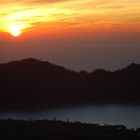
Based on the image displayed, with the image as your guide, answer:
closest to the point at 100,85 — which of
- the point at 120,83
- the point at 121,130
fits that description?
the point at 120,83

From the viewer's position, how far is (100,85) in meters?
58.2

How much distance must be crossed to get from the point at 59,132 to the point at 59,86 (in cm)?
3554

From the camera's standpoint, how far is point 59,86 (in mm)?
59344

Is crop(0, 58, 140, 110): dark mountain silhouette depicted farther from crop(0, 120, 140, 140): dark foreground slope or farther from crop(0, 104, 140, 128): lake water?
crop(0, 120, 140, 140): dark foreground slope

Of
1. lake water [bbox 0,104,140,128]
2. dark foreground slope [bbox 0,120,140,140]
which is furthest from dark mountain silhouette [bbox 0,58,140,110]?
dark foreground slope [bbox 0,120,140,140]

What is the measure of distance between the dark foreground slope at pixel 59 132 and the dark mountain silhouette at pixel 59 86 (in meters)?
24.8

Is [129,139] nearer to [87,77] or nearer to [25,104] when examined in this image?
[25,104]

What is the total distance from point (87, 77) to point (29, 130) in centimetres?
3669

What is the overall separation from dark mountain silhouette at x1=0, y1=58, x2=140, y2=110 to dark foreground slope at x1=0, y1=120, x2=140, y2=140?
24.8 m

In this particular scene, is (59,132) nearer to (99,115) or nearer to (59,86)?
(99,115)

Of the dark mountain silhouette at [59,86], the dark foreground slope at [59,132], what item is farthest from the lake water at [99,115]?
the dark foreground slope at [59,132]

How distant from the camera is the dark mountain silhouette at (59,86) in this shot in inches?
2160

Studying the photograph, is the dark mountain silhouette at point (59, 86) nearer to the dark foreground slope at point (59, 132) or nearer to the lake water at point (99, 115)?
the lake water at point (99, 115)

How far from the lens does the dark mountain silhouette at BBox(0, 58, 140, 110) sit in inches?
2160
